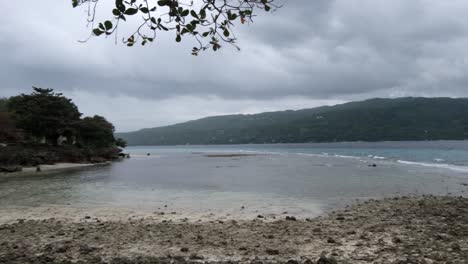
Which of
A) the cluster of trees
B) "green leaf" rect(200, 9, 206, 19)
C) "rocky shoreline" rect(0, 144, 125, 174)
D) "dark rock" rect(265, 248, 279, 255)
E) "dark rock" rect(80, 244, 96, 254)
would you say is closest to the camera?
"green leaf" rect(200, 9, 206, 19)

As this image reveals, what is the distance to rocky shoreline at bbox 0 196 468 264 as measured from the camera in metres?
6.81

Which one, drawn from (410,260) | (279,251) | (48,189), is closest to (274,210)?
(279,251)

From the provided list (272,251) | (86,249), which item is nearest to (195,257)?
(272,251)

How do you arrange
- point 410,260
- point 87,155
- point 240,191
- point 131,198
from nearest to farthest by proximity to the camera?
point 410,260
point 131,198
point 240,191
point 87,155

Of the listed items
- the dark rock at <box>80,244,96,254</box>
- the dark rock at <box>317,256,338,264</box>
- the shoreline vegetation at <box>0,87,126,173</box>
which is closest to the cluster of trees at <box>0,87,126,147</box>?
the shoreline vegetation at <box>0,87,126,173</box>

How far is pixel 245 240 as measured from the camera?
8.58 m

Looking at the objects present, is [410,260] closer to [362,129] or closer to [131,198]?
[131,198]

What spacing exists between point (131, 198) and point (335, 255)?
13998 millimetres

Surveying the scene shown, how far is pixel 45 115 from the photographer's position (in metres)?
54.0

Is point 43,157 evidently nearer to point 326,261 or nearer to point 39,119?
point 39,119

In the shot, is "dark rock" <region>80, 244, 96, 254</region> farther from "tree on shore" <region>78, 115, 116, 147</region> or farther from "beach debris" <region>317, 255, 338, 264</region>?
"tree on shore" <region>78, 115, 116, 147</region>

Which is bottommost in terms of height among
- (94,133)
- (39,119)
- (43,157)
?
(43,157)

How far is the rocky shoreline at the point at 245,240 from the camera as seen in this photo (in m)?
6.81

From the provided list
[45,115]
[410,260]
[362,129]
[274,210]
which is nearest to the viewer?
[410,260]
